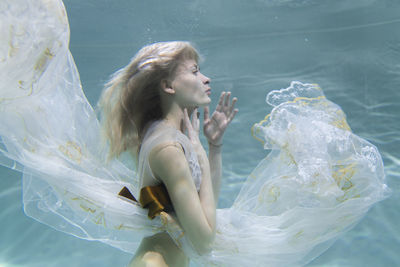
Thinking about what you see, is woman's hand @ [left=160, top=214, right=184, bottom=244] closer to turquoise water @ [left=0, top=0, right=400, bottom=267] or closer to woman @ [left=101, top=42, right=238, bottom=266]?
woman @ [left=101, top=42, right=238, bottom=266]

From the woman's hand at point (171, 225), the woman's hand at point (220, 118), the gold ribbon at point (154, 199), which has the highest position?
the woman's hand at point (220, 118)

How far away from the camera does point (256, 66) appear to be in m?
7.74

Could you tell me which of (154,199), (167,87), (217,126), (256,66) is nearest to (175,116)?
(167,87)

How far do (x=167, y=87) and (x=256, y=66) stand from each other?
6.59m

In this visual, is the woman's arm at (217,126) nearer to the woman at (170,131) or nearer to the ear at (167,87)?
the woman at (170,131)

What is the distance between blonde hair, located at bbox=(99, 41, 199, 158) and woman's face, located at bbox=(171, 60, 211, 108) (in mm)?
38

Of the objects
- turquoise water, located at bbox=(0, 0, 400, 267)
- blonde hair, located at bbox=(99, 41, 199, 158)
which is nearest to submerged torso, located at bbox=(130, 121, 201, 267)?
blonde hair, located at bbox=(99, 41, 199, 158)

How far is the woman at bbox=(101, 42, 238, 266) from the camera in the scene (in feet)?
4.03

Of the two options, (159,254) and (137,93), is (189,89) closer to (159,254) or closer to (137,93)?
(137,93)

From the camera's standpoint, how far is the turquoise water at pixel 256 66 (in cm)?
291

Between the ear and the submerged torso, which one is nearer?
the submerged torso

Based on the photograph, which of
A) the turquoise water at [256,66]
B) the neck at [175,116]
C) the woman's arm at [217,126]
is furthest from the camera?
the turquoise water at [256,66]

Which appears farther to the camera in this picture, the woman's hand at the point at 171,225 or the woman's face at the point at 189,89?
the woman's face at the point at 189,89

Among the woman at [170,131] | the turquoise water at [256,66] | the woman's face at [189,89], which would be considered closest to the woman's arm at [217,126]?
the woman at [170,131]
